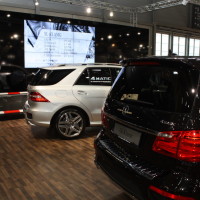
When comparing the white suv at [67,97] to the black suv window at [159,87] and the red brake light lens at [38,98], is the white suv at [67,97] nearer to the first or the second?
the red brake light lens at [38,98]

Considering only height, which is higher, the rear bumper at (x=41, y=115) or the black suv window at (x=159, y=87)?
the black suv window at (x=159, y=87)

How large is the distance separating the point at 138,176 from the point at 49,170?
2073 millimetres

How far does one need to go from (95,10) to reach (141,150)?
9.91 metres

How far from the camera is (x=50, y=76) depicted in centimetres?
532

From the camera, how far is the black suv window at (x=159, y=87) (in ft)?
6.75

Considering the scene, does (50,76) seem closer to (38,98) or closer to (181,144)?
(38,98)

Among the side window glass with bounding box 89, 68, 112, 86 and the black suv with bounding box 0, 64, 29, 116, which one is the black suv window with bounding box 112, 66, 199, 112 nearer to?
the side window glass with bounding box 89, 68, 112, 86

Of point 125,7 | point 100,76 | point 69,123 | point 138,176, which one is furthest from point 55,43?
point 138,176

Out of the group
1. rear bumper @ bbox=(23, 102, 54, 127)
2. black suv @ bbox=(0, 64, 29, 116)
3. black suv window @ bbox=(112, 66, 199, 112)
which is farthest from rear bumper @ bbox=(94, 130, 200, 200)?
black suv @ bbox=(0, 64, 29, 116)

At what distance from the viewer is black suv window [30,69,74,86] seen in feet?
17.4

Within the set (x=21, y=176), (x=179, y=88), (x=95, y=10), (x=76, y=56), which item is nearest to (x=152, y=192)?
(x=179, y=88)

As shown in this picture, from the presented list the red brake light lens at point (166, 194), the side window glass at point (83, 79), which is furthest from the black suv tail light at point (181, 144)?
the side window glass at point (83, 79)

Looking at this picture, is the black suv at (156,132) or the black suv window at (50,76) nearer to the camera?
the black suv at (156,132)

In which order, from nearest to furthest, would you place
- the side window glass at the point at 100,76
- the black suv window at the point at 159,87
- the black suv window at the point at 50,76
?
the black suv window at the point at 159,87
the black suv window at the point at 50,76
the side window glass at the point at 100,76
